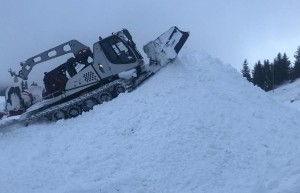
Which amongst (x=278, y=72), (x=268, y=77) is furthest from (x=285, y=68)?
(x=268, y=77)

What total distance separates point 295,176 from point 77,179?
20.9 feet

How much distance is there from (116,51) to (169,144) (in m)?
8.41

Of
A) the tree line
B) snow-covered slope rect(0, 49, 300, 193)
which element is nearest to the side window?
snow-covered slope rect(0, 49, 300, 193)

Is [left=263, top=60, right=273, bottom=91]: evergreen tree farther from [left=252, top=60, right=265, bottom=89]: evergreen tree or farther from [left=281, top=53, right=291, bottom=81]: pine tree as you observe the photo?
[left=281, top=53, right=291, bottom=81]: pine tree

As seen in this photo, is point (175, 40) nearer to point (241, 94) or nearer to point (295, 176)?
point (241, 94)

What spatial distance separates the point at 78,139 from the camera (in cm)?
1630

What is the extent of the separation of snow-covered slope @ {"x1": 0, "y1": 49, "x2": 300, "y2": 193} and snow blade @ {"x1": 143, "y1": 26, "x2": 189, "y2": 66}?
1.05m

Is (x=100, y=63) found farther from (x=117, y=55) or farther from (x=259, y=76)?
(x=259, y=76)

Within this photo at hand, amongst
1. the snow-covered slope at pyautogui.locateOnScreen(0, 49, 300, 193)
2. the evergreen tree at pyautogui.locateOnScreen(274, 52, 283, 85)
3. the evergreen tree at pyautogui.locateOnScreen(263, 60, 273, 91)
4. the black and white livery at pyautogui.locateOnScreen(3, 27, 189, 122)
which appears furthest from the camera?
the evergreen tree at pyautogui.locateOnScreen(263, 60, 273, 91)

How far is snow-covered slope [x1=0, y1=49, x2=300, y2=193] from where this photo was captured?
A: 12828 millimetres

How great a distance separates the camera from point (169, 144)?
47.5 feet

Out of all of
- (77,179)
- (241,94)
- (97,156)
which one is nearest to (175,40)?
(241,94)

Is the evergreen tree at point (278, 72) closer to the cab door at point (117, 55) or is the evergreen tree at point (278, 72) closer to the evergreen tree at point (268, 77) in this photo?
the evergreen tree at point (268, 77)

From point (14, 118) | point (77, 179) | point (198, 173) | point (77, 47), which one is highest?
point (77, 47)
